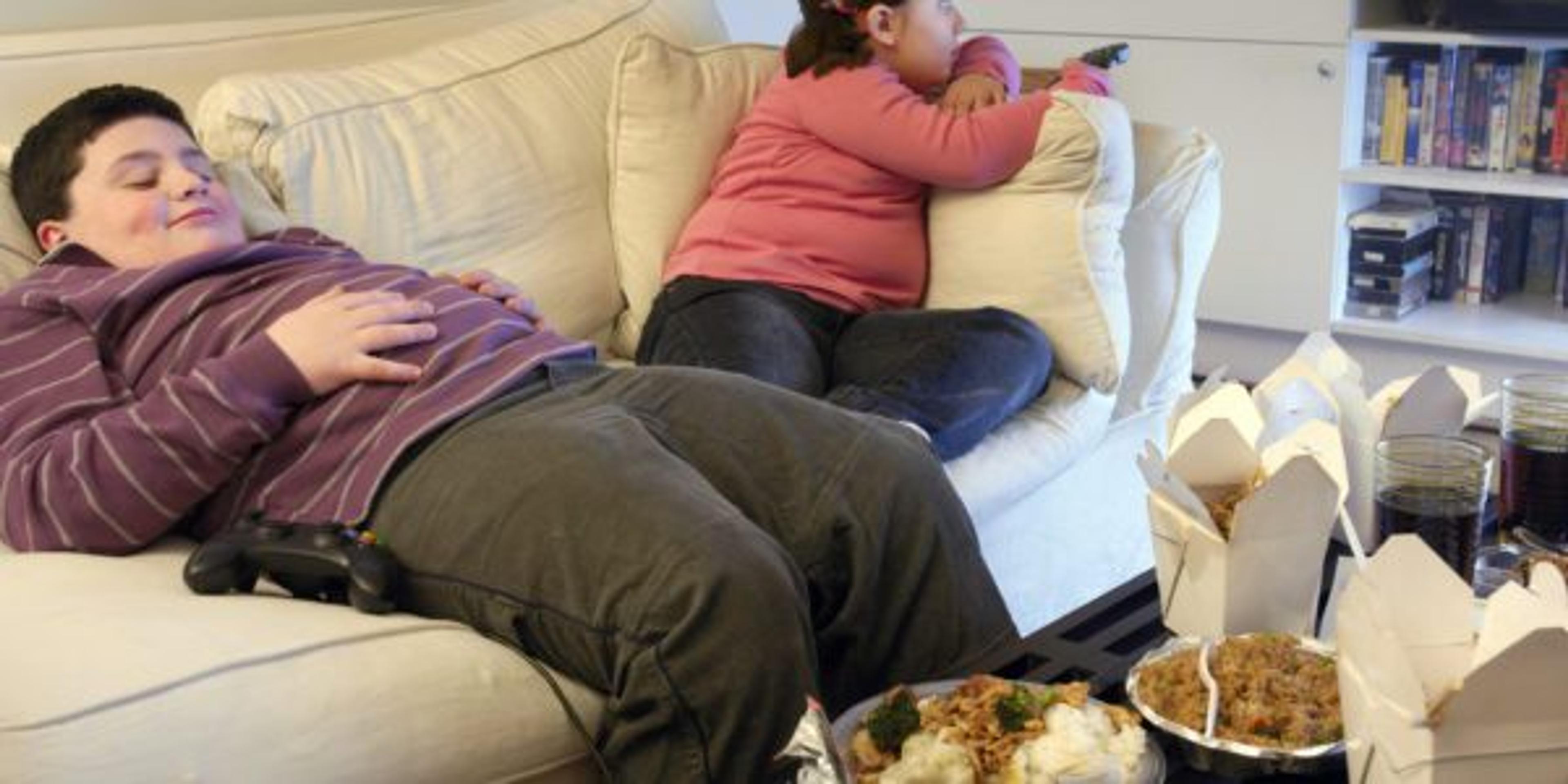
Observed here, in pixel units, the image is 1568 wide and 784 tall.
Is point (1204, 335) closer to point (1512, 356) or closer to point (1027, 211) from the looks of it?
point (1512, 356)

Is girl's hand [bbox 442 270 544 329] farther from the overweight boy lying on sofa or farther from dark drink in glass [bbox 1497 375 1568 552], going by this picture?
dark drink in glass [bbox 1497 375 1568 552]

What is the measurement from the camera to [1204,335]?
12.7 ft

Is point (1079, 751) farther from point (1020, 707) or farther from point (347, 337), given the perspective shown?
point (347, 337)

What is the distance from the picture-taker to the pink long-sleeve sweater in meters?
2.37

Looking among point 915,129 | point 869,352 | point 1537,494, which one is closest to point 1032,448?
point 869,352

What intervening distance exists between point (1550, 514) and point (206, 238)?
4.23 ft

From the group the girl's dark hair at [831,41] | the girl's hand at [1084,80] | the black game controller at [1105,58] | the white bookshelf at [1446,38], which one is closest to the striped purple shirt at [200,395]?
the girl's dark hair at [831,41]

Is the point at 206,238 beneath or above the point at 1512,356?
above

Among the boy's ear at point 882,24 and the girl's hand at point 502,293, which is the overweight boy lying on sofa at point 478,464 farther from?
the boy's ear at point 882,24

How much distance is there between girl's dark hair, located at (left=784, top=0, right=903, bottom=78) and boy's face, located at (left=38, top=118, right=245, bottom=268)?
34.4 inches

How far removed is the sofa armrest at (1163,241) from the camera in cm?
243

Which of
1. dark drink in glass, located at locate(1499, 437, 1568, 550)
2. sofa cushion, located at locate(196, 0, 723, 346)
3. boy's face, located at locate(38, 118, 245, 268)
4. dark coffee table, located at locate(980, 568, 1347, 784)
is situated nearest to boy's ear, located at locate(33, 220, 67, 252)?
boy's face, located at locate(38, 118, 245, 268)

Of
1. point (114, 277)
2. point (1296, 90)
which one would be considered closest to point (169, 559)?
point (114, 277)

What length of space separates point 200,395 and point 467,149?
29.7 inches
